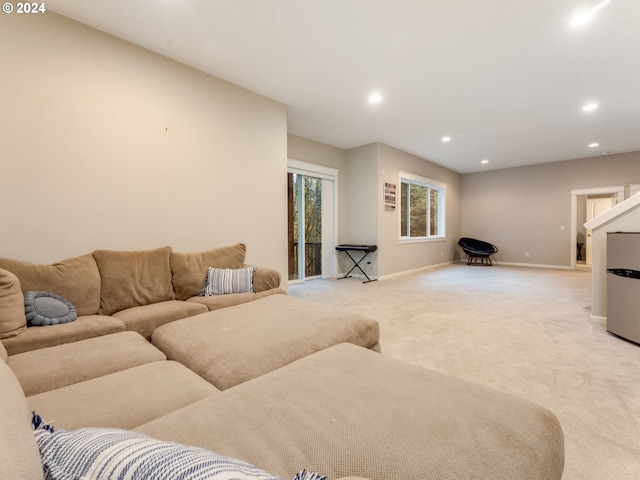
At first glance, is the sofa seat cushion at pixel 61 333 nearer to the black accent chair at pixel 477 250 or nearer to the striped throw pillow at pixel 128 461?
the striped throw pillow at pixel 128 461

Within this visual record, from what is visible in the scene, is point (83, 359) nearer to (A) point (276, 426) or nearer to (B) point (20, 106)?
(A) point (276, 426)

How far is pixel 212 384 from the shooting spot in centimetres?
126

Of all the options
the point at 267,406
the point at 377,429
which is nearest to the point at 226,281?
the point at 267,406

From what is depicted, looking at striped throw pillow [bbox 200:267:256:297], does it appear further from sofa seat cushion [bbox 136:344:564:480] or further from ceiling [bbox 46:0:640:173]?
ceiling [bbox 46:0:640:173]

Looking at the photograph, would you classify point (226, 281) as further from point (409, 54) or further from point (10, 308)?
point (409, 54)

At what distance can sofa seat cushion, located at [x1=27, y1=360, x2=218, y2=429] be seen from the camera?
0.90m

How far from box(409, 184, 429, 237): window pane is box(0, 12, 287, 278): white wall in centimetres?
458

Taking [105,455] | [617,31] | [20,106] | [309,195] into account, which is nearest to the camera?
[105,455]

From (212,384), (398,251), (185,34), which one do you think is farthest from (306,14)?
(398,251)

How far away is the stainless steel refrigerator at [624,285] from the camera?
8.08 ft

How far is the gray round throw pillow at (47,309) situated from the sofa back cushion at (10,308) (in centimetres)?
6

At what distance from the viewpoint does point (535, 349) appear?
242cm

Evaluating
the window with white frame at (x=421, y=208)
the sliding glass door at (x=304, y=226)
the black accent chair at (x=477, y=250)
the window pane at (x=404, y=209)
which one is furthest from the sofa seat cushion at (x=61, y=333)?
the black accent chair at (x=477, y=250)

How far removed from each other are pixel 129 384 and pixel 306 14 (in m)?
2.74
